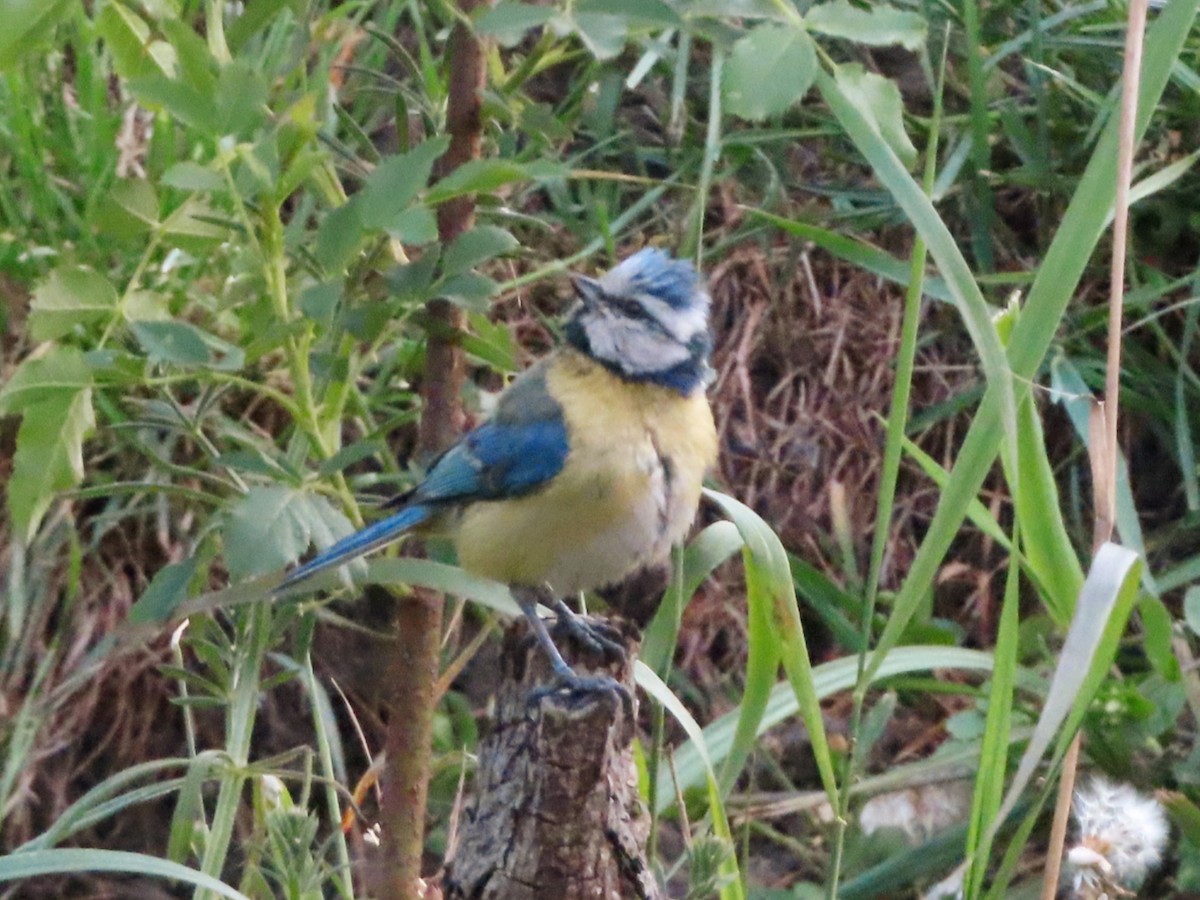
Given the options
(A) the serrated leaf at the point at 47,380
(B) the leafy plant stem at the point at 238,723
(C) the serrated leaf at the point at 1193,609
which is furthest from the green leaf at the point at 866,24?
(C) the serrated leaf at the point at 1193,609

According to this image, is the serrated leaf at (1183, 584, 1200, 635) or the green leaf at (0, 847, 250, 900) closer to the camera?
the green leaf at (0, 847, 250, 900)

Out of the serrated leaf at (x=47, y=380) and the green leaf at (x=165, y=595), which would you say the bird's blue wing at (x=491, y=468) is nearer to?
the green leaf at (x=165, y=595)

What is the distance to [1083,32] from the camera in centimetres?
233

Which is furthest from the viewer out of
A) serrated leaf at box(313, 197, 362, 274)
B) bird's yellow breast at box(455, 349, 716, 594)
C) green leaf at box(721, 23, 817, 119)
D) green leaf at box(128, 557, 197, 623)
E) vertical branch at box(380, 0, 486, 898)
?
bird's yellow breast at box(455, 349, 716, 594)

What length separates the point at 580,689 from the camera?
1343 mm

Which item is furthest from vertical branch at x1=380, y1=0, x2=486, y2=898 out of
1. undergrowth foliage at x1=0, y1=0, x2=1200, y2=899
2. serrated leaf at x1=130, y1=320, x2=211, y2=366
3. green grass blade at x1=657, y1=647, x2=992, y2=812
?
green grass blade at x1=657, y1=647, x2=992, y2=812

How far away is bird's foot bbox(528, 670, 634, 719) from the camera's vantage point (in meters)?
1.33

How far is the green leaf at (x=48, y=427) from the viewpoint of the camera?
3.97ft

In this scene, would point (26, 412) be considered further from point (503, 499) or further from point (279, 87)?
point (503, 499)

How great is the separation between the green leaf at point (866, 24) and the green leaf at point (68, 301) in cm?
63

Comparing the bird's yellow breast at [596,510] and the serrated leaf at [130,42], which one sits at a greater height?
the serrated leaf at [130,42]

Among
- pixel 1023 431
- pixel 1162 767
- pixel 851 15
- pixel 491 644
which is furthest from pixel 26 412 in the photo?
pixel 1162 767

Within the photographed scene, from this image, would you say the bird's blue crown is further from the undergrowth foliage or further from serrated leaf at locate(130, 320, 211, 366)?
serrated leaf at locate(130, 320, 211, 366)

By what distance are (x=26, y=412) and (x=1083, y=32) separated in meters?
1.79
